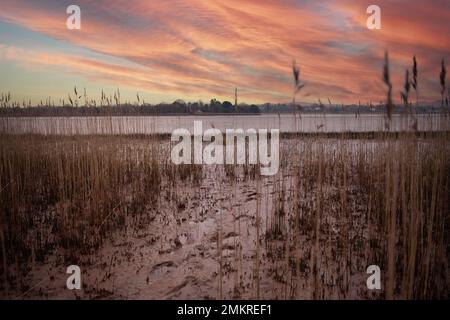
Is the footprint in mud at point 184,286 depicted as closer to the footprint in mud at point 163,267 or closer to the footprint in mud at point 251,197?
the footprint in mud at point 163,267

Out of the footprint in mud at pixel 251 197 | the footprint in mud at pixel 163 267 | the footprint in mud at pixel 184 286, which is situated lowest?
the footprint in mud at pixel 184 286

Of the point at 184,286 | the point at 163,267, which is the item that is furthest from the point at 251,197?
the point at 184,286

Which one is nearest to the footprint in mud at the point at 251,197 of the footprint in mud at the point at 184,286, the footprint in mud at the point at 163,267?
the footprint in mud at the point at 163,267

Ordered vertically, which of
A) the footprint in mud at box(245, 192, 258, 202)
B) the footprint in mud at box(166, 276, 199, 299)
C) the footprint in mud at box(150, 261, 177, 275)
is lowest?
the footprint in mud at box(166, 276, 199, 299)

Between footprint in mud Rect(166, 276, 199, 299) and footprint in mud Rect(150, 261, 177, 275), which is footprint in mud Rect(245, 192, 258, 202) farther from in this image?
footprint in mud Rect(166, 276, 199, 299)

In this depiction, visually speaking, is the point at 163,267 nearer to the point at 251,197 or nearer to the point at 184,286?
the point at 184,286

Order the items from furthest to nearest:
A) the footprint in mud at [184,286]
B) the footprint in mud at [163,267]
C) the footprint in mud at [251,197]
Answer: the footprint in mud at [251,197], the footprint in mud at [163,267], the footprint in mud at [184,286]

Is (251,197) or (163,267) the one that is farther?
(251,197)

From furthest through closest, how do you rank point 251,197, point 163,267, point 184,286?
point 251,197
point 163,267
point 184,286

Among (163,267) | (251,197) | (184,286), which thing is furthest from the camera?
(251,197)

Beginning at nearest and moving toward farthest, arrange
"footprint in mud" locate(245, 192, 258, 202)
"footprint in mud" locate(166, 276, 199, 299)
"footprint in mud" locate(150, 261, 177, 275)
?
"footprint in mud" locate(166, 276, 199, 299), "footprint in mud" locate(150, 261, 177, 275), "footprint in mud" locate(245, 192, 258, 202)

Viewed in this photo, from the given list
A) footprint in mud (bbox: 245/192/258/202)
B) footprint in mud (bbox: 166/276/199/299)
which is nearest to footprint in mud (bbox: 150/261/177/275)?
footprint in mud (bbox: 166/276/199/299)

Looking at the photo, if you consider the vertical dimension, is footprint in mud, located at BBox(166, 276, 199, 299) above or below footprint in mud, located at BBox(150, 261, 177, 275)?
below
